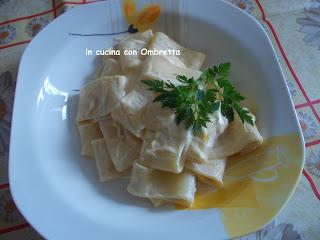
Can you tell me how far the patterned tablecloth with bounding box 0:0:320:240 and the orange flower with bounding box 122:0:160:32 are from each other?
295mm

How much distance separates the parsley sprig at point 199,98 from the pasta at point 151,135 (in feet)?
0.03

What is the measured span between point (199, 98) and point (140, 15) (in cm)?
46

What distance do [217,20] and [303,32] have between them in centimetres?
38

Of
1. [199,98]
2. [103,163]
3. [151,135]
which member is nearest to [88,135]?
[103,163]

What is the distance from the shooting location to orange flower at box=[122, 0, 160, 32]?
1.29m

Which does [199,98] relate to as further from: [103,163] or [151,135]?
[103,163]

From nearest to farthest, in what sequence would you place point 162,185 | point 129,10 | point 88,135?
1. point 162,185
2. point 88,135
3. point 129,10

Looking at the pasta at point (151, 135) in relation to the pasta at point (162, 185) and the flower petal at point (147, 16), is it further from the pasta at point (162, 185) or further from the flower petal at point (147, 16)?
the flower petal at point (147, 16)

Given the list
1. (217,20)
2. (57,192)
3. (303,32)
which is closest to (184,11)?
(217,20)

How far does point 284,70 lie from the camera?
131cm

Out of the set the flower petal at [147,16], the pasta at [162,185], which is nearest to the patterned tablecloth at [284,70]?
the pasta at [162,185]

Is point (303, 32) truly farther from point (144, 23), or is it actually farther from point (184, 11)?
point (144, 23)

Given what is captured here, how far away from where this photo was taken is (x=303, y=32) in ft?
4.62

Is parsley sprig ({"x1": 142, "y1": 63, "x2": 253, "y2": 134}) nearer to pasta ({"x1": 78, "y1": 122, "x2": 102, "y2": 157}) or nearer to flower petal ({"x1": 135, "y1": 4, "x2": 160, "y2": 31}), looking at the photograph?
pasta ({"x1": 78, "y1": 122, "x2": 102, "y2": 157})
